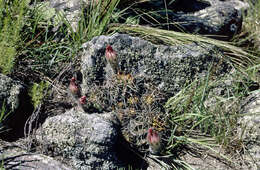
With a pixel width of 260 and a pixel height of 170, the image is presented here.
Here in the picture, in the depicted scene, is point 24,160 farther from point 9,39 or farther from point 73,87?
point 9,39

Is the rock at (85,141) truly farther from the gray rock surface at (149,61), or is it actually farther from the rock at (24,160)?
the gray rock surface at (149,61)

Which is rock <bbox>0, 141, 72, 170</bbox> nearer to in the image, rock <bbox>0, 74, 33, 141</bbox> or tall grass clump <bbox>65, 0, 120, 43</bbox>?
rock <bbox>0, 74, 33, 141</bbox>

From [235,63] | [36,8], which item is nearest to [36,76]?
[36,8]

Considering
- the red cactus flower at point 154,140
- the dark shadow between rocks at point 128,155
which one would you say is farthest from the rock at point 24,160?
the red cactus flower at point 154,140

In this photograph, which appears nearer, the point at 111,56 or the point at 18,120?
the point at 111,56

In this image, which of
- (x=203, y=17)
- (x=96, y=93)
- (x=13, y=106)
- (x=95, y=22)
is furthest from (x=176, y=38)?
(x=13, y=106)
